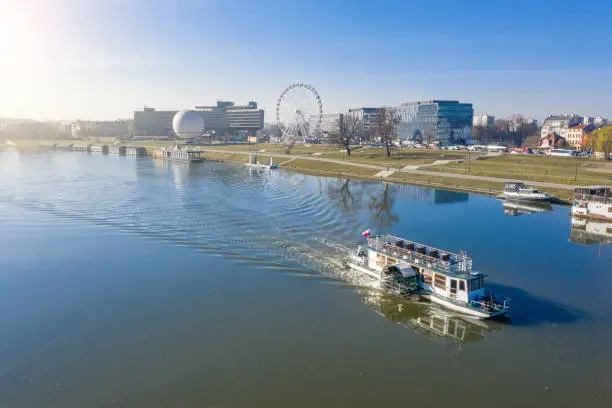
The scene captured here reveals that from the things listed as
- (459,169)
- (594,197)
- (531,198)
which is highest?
(459,169)

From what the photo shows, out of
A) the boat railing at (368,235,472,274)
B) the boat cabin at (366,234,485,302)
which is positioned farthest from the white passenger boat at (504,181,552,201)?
the boat cabin at (366,234,485,302)

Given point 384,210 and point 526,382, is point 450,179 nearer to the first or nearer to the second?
point 384,210

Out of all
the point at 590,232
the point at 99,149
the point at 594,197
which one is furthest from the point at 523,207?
the point at 99,149

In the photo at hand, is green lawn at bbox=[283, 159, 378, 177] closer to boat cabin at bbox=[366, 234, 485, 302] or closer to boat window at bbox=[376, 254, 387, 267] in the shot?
boat cabin at bbox=[366, 234, 485, 302]

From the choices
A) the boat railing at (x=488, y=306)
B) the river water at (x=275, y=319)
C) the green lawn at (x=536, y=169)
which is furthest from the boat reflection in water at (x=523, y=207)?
the boat railing at (x=488, y=306)

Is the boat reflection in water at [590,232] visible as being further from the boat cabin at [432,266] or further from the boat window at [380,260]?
the boat window at [380,260]

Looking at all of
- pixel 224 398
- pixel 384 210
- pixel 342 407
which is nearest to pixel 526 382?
pixel 342 407

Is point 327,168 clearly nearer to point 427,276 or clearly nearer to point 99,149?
point 427,276
